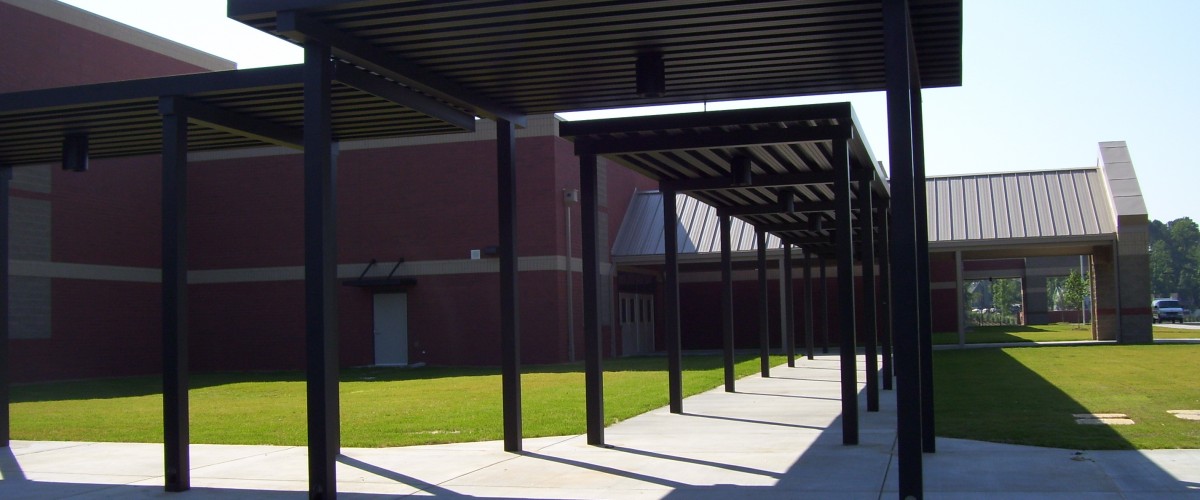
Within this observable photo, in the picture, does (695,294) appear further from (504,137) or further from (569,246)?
Result: (504,137)

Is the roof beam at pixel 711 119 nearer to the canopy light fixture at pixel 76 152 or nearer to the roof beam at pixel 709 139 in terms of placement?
the roof beam at pixel 709 139

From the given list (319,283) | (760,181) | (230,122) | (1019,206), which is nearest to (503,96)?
(230,122)

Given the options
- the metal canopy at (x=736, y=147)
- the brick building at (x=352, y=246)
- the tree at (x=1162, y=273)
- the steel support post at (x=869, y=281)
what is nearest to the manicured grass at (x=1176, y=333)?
the brick building at (x=352, y=246)

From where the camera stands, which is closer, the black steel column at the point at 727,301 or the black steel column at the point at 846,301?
the black steel column at the point at 846,301

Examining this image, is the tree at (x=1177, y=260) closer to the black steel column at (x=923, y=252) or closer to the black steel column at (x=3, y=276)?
the black steel column at (x=923, y=252)

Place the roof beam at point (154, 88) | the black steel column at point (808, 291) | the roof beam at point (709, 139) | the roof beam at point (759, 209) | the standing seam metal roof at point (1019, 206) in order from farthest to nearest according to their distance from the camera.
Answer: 1. the standing seam metal roof at point (1019, 206)
2. the black steel column at point (808, 291)
3. the roof beam at point (759, 209)
4. the roof beam at point (709, 139)
5. the roof beam at point (154, 88)

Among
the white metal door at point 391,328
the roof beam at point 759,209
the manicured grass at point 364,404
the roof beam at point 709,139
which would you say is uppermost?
the roof beam at point 709,139

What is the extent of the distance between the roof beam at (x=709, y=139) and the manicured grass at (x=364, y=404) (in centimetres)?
358

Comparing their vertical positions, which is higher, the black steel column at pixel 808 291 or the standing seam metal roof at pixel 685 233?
the standing seam metal roof at pixel 685 233

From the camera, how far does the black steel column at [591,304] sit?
489 inches

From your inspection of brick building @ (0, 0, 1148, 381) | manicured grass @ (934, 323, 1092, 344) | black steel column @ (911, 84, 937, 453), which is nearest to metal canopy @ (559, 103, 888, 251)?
black steel column @ (911, 84, 937, 453)

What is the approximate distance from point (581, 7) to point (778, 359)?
24.2 m

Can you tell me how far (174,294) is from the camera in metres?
9.95

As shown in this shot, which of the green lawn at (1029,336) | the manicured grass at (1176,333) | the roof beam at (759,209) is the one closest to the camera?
the roof beam at (759,209)
